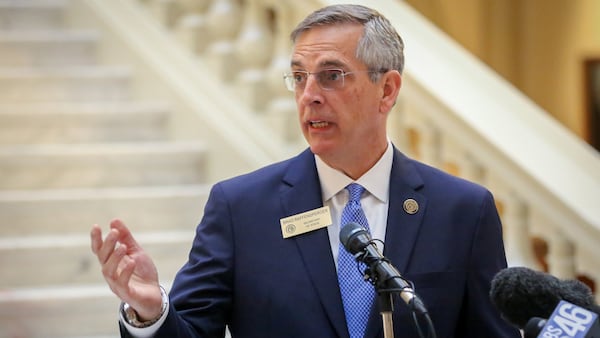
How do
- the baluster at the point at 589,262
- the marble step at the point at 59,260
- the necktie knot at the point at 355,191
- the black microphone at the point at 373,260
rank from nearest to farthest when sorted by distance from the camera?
the black microphone at the point at 373,260
the necktie knot at the point at 355,191
the baluster at the point at 589,262
the marble step at the point at 59,260

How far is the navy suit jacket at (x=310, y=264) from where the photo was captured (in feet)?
8.65

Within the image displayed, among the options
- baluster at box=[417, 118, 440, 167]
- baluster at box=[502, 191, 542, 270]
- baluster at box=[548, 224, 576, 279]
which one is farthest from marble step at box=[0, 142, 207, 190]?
baluster at box=[548, 224, 576, 279]

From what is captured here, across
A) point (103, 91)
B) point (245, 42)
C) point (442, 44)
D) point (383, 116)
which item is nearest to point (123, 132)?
point (103, 91)

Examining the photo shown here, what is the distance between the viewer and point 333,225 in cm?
276

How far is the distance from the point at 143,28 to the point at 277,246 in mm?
3715

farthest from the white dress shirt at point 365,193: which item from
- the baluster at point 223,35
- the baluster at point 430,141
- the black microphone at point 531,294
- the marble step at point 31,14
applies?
the marble step at point 31,14

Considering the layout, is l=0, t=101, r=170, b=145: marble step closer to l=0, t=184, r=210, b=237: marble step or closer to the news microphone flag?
l=0, t=184, r=210, b=237: marble step

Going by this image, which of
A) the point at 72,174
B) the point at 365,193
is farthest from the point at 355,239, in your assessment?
the point at 72,174

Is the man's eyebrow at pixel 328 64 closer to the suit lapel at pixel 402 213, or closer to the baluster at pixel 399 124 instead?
the suit lapel at pixel 402 213

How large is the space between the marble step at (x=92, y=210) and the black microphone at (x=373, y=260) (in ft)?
10.4

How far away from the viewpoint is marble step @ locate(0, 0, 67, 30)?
6.50 m

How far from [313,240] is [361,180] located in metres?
0.21

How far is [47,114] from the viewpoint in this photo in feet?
18.6

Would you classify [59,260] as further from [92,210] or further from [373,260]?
[373,260]
